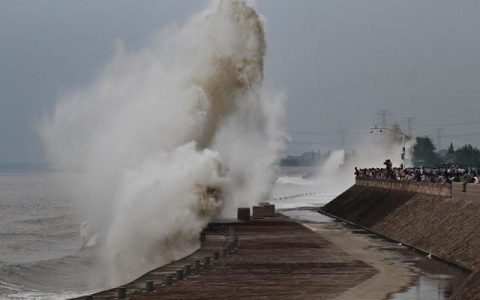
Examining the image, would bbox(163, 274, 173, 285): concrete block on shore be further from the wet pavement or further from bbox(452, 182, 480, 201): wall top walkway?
bbox(452, 182, 480, 201): wall top walkway

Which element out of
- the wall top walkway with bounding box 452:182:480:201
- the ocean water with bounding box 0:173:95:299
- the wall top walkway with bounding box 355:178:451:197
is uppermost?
the wall top walkway with bounding box 355:178:451:197

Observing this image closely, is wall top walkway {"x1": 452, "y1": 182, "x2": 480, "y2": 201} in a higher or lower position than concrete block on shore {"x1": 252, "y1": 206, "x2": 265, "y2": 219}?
higher

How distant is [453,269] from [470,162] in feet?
552

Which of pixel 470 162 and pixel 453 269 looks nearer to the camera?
pixel 453 269

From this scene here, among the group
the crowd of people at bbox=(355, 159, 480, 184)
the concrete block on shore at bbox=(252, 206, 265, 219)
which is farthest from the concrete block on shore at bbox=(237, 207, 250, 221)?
the crowd of people at bbox=(355, 159, 480, 184)

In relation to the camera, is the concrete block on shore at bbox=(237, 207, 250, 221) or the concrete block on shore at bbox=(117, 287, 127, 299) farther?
the concrete block on shore at bbox=(237, 207, 250, 221)

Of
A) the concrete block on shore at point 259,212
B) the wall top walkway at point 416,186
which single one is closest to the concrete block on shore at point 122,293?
the wall top walkway at point 416,186

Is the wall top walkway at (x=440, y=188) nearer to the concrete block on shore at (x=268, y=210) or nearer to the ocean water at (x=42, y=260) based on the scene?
the concrete block on shore at (x=268, y=210)

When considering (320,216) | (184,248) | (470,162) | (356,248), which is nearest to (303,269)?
(356,248)

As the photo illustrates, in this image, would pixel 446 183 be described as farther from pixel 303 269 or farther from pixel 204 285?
pixel 204 285

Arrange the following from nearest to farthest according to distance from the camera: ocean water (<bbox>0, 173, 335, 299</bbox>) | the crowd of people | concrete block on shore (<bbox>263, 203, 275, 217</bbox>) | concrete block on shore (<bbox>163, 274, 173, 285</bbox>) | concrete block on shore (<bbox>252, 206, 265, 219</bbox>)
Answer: concrete block on shore (<bbox>163, 274, 173, 285</bbox>) < ocean water (<bbox>0, 173, 335, 299</bbox>) < the crowd of people < concrete block on shore (<bbox>252, 206, 265, 219</bbox>) < concrete block on shore (<bbox>263, 203, 275, 217</bbox>)

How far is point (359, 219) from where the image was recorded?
2213 inches

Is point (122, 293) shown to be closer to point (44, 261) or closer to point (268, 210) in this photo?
point (44, 261)

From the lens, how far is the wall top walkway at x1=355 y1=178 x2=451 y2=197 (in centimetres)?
4410
